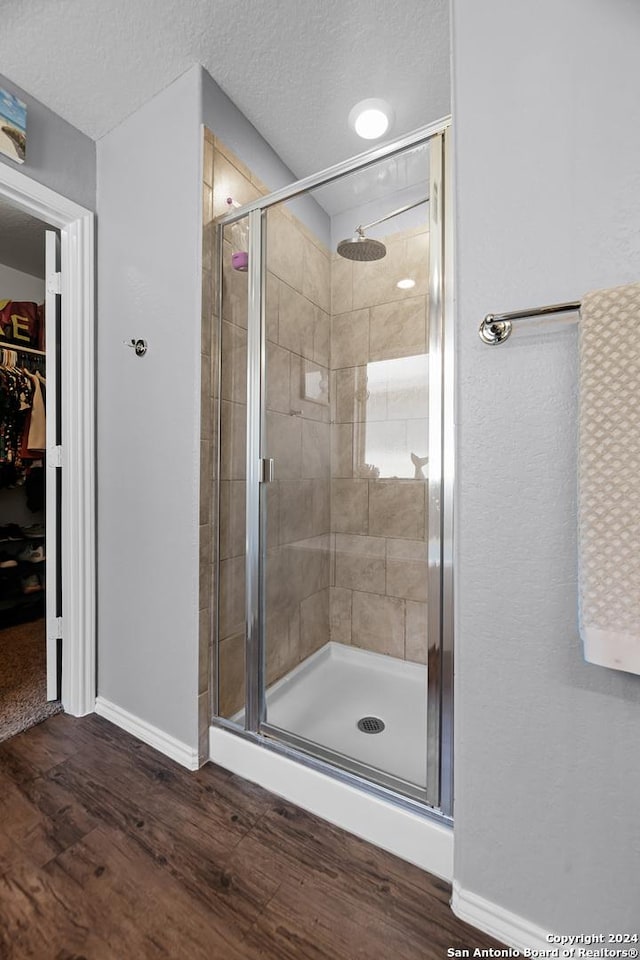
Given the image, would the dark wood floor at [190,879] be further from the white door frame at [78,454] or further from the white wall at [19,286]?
the white wall at [19,286]

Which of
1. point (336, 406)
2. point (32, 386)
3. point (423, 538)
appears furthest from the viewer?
point (32, 386)

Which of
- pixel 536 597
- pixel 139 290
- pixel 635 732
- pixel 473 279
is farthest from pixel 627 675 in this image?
pixel 139 290

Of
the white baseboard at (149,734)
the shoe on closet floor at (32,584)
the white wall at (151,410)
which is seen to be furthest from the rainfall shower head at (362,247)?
the shoe on closet floor at (32,584)

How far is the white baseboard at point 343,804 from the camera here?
1130 millimetres

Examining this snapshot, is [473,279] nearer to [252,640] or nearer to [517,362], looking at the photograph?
[517,362]

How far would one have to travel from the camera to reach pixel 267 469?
1.62 metres

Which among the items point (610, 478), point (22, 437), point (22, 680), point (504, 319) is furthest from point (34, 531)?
point (610, 478)

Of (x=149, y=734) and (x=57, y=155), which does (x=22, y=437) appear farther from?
(x=149, y=734)

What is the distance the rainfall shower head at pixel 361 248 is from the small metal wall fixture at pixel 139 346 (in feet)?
3.36

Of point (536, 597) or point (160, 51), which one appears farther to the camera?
point (160, 51)

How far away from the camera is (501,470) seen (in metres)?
0.98

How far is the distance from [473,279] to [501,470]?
46 centimetres

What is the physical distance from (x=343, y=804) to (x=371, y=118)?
2.50 m

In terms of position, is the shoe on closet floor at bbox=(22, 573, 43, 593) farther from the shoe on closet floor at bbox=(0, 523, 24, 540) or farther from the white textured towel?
the white textured towel
